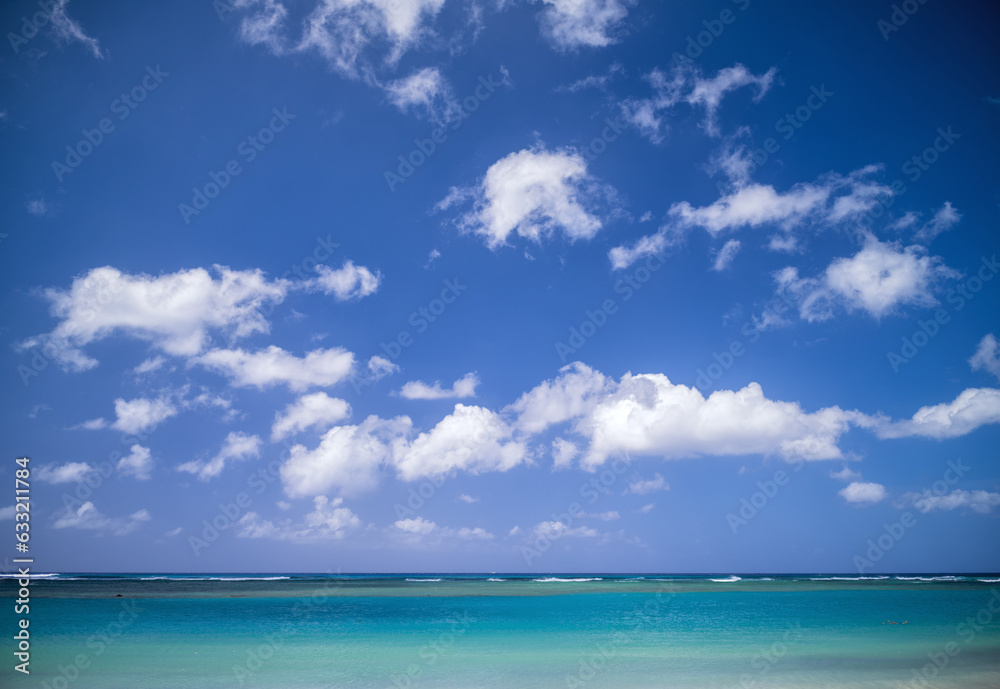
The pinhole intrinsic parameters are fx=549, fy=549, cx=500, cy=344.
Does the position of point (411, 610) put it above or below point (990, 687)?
below

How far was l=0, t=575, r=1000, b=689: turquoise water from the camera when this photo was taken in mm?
13305

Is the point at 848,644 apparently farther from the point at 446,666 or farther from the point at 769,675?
the point at 446,666

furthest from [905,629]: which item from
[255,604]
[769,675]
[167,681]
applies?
[255,604]

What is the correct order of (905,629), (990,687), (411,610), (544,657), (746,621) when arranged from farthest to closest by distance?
1. (411,610)
2. (746,621)
3. (905,629)
4. (544,657)
5. (990,687)

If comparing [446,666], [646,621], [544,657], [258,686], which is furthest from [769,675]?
[258,686]

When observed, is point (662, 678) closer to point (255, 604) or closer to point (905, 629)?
point (905, 629)

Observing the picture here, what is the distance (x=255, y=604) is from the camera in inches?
1202

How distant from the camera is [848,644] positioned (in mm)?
17594

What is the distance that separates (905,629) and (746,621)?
5556 mm

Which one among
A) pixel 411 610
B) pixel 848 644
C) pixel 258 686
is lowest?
pixel 411 610

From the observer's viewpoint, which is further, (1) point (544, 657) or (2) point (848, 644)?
(2) point (848, 644)

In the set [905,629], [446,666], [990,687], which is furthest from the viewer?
[905,629]

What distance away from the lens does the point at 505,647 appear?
1741 cm

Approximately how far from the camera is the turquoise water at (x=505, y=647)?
524 inches
